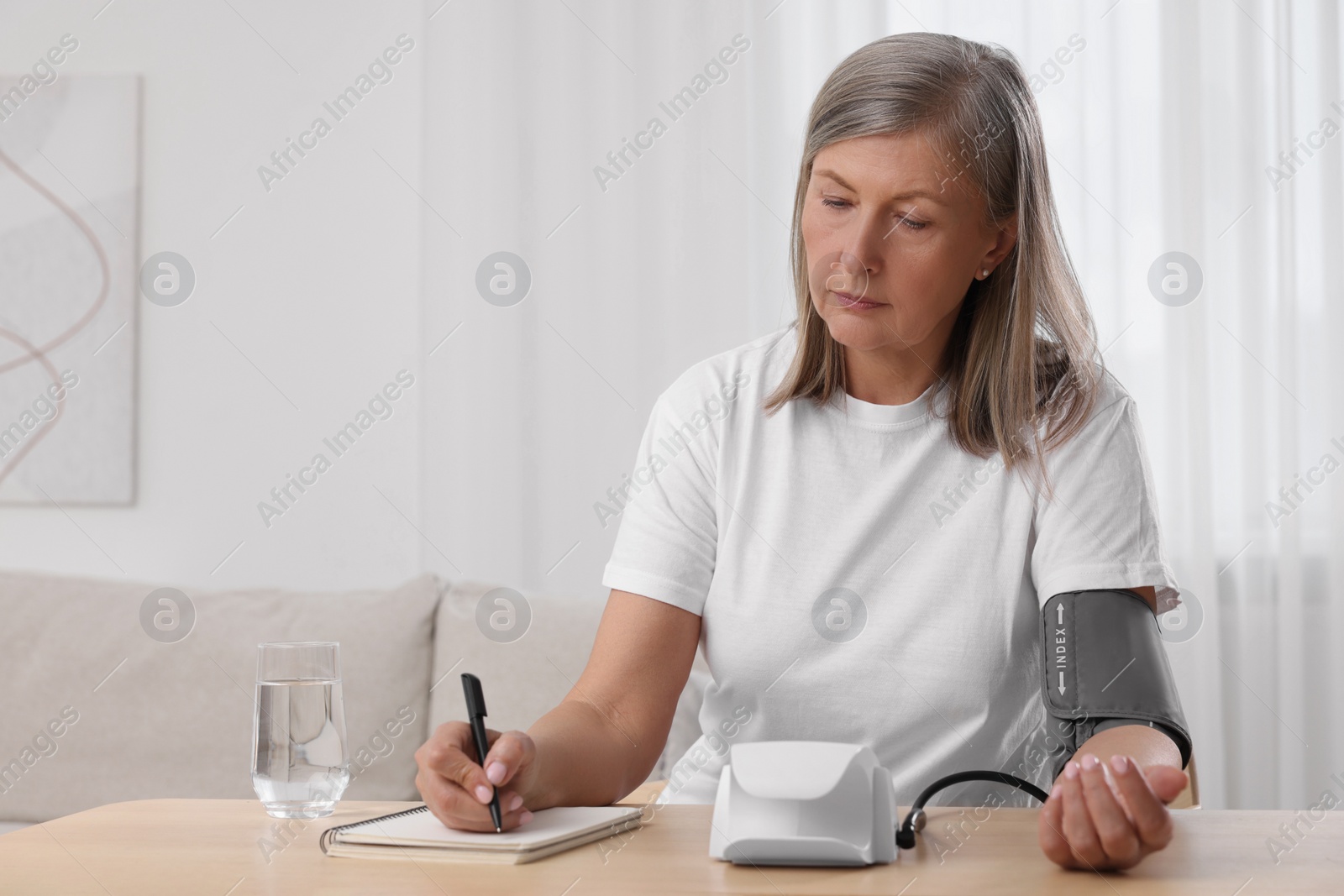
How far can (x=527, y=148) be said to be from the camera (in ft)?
8.28

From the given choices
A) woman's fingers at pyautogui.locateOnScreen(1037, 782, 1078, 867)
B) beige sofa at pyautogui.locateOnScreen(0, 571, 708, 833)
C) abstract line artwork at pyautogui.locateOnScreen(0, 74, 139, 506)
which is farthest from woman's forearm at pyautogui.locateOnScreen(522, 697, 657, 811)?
abstract line artwork at pyautogui.locateOnScreen(0, 74, 139, 506)

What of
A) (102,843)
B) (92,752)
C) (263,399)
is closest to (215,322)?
(263,399)

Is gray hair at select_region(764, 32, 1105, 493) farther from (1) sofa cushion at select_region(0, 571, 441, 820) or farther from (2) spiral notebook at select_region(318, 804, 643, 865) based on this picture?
(1) sofa cushion at select_region(0, 571, 441, 820)

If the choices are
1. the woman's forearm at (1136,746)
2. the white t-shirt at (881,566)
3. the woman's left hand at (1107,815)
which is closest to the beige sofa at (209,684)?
the white t-shirt at (881,566)

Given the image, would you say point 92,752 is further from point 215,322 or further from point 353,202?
point 353,202

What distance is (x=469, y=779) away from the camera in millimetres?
791

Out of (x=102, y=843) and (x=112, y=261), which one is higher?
(x=112, y=261)

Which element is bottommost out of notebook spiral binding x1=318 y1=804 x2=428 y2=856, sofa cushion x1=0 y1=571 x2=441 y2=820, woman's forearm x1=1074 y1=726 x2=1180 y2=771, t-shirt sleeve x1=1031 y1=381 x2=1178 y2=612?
sofa cushion x1=0 y1=571 x2=441 y2=820

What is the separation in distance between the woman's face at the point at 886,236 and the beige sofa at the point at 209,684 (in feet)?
3.02

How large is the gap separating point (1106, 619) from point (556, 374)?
5.37 feet

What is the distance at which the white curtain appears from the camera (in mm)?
2320

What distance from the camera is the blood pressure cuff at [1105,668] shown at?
3.14 ft

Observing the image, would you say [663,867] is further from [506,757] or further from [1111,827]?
[1111,827]

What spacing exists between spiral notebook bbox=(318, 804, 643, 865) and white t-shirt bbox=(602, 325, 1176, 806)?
1.15 ft
